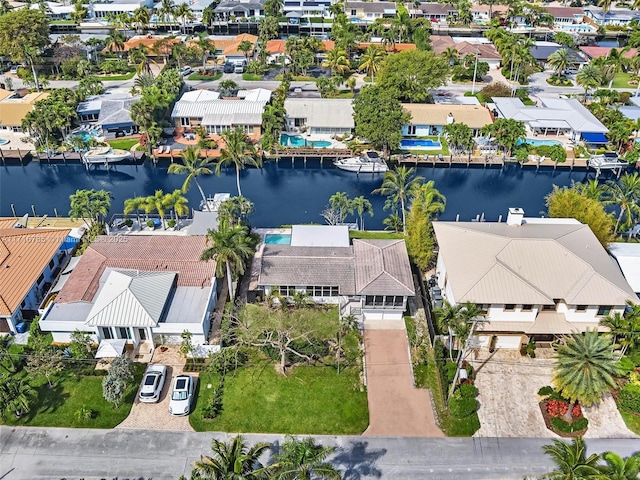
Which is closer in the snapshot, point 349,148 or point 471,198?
point 471,198

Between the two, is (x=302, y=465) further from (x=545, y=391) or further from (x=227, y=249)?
(x=545, y=391)

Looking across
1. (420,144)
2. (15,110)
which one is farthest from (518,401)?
(15,110)

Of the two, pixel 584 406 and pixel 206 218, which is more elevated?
pixel 206 218

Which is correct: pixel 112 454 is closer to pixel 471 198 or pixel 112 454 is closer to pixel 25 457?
pixel 25 457

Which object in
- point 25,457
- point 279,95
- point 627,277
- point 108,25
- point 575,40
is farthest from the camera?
point 108,25

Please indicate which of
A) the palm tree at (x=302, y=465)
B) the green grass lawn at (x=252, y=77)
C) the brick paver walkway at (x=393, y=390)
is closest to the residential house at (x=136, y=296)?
the brick paver walkway at (x=393, y=390)

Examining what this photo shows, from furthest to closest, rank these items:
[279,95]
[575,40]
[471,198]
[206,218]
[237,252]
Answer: [575,40], [279,95], [471,198], [206,218], [237,252]

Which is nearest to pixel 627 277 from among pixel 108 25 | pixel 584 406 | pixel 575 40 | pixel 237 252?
pixel 584 406
